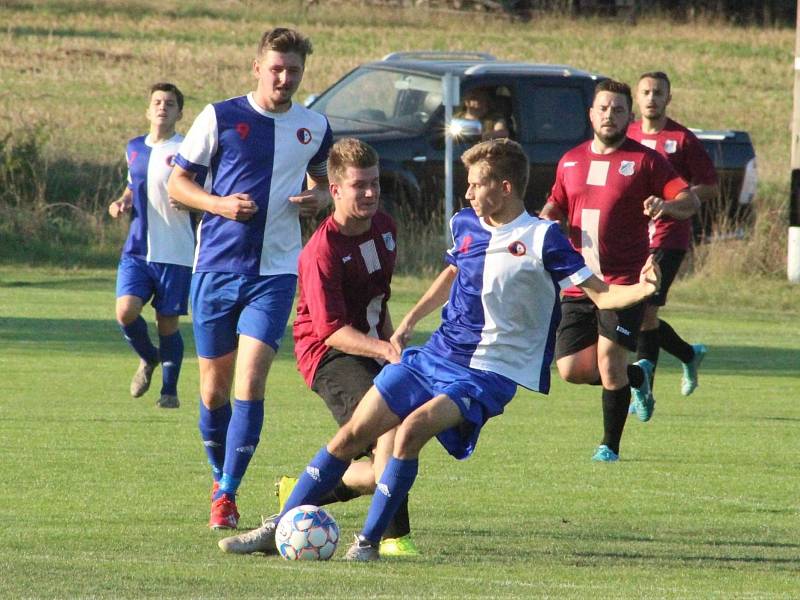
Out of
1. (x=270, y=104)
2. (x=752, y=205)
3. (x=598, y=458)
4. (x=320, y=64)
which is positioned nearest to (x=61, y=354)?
(x=598, y=458)

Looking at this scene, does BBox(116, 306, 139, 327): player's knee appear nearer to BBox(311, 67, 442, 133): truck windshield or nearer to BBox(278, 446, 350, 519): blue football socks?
BBox(278, 446, 350, 519): blue football socks

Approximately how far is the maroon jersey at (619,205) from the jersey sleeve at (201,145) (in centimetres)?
296

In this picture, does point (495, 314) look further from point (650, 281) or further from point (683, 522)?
point (683, 522)

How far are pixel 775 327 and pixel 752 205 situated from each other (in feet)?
12.7

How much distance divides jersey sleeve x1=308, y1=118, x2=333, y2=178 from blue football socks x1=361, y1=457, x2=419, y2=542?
1686 millimetres

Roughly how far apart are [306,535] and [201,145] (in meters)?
1.90

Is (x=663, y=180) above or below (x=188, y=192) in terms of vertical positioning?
below

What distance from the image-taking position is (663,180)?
9.88 metres

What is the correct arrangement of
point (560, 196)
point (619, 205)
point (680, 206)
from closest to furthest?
point (680, 206), point (619, 205), point (560, 196)

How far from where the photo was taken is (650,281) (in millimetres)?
6445

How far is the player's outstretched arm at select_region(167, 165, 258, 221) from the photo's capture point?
735cm

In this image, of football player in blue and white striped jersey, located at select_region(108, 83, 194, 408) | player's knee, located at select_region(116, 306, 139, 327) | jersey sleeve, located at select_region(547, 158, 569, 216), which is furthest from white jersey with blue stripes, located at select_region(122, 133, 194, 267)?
jersey sleeve, located at select_region(547, 158, 569, 216)

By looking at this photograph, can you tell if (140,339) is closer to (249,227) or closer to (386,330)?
(249,227)

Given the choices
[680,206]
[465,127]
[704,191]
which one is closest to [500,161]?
[680,206]
